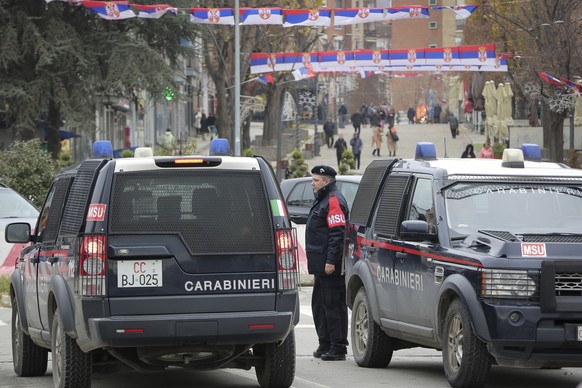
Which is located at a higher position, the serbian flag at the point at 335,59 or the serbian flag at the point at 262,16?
the serbian flag at the point at 262,16

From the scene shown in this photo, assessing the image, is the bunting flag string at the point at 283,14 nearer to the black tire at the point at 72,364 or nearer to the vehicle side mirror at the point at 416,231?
the vehicle side mirror at the point at 416,231

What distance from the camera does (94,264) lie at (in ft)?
30.6

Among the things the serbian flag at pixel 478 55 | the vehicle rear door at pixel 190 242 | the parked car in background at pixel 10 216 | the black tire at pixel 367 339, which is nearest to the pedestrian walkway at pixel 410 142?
the serbian flag at pixel 478 55

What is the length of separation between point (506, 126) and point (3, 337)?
1803 inches

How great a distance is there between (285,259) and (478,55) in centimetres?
3359

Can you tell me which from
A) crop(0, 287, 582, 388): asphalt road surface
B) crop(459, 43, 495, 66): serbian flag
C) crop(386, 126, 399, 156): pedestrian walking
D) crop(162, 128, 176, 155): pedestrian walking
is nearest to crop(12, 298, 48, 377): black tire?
crop(0, 287, 582, 388): asphalt road surface

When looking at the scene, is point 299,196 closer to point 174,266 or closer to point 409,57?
point 174,266

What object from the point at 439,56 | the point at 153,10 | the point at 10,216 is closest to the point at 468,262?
the point at 10,216

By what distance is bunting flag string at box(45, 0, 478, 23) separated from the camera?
33.2m

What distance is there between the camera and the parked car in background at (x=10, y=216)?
862 inches

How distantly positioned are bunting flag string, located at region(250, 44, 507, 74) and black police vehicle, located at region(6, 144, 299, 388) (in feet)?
108

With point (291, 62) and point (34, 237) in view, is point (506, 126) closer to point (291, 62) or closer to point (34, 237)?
point (291, 62)

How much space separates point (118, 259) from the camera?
933cm

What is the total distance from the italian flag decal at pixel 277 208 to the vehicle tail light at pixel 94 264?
3.96 ft
